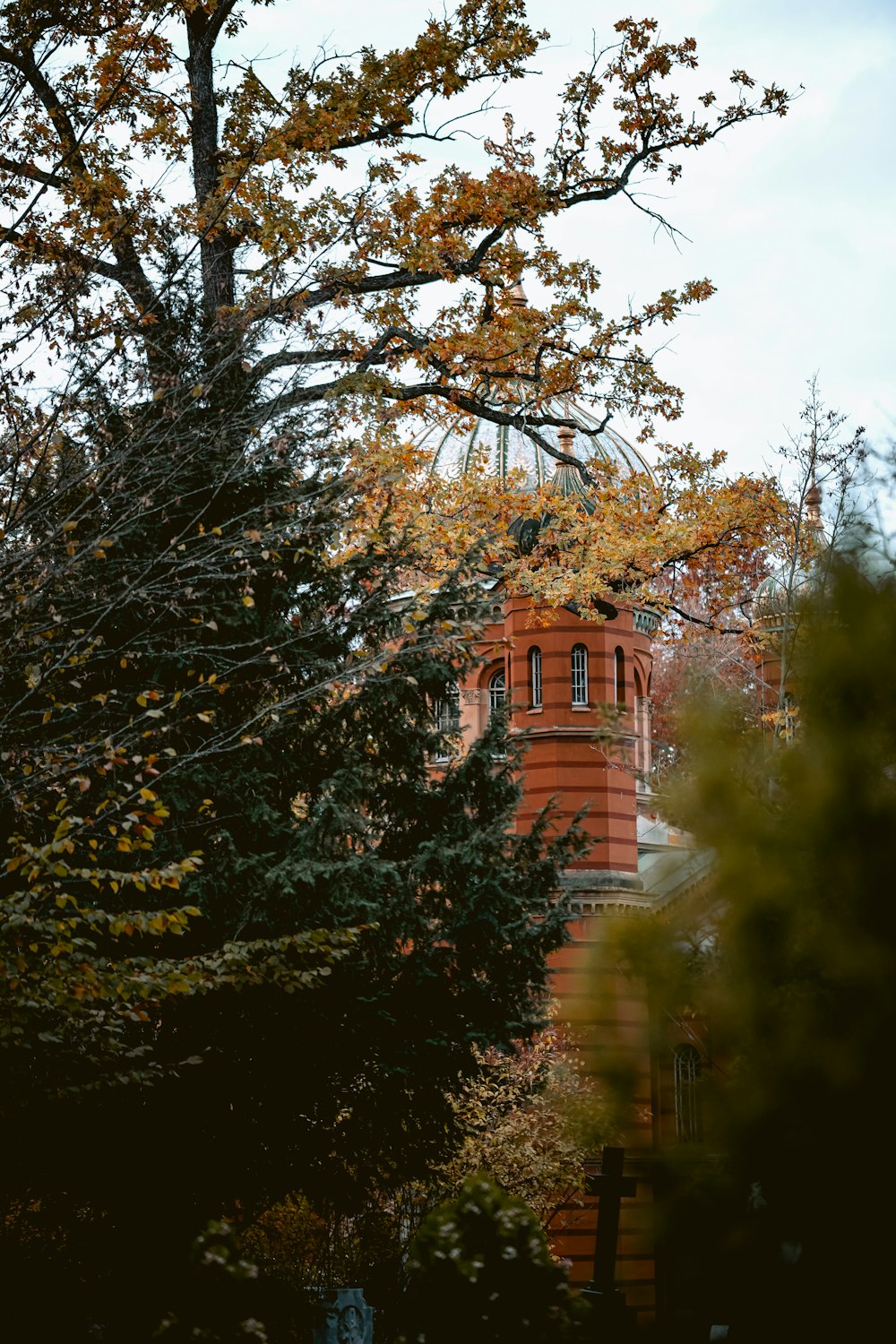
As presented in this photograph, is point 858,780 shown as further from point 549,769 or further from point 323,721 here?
point 549,769

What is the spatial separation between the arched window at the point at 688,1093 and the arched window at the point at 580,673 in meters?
27.3

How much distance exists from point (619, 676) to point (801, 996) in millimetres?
28665

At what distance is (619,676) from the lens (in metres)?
32.0

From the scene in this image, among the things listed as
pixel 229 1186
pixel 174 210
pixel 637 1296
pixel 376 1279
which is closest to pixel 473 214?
pixel 174 210

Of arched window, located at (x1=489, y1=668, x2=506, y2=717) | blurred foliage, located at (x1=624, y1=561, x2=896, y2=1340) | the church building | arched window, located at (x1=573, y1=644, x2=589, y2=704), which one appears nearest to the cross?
blurred foliage, located at (x1=624, y1=561, x2=896, y2=1340)

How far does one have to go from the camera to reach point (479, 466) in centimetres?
1734

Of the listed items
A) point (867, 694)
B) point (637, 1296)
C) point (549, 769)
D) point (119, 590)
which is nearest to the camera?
point (867, 694)

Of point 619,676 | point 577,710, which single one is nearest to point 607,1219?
point 577,710

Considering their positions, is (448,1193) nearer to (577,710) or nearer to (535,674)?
(577,710)

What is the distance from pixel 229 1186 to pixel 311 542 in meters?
5.46

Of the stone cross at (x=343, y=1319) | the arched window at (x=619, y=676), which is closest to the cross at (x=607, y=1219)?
the stone cross at (x=343, y=1319)

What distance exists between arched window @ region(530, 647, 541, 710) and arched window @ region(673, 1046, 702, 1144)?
27.4m

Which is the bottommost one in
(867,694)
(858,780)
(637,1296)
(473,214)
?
(637,1296)

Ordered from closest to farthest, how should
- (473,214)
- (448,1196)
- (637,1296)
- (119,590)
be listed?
(119,590)
(473,214)
(448,1196)
(637,1296)
